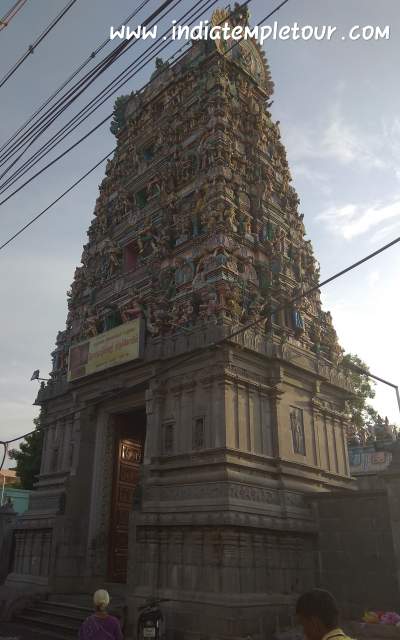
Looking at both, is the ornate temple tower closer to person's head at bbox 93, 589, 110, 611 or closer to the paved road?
the paved road

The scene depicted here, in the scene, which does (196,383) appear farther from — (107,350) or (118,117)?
(118,117)

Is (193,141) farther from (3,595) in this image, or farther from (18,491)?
(18,491)

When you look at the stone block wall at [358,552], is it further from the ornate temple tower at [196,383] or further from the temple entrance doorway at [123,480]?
the temple entrance doorway at [123,480]

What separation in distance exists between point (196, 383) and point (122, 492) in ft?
20.5

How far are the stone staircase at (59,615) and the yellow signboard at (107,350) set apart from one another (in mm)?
7523

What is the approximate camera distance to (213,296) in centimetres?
1738

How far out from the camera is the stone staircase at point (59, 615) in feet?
45.6

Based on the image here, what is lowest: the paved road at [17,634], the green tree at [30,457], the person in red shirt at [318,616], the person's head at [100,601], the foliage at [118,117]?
the paved road at [17,634]

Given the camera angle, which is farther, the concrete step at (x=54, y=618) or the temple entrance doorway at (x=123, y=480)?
the temple entrance doorway at (x=123, y=480)

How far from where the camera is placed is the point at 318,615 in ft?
11.7

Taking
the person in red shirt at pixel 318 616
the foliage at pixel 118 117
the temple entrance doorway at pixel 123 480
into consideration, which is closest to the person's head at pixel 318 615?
the person in red shirt at pixel 318 616

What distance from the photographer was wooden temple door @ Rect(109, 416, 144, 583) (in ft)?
60.0

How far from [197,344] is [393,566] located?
27.5ft

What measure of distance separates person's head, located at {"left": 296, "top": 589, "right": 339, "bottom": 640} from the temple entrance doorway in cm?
1620
